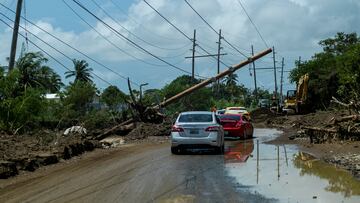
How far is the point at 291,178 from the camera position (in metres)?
14.0

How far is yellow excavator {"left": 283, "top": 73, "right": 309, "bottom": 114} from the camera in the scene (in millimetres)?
54125

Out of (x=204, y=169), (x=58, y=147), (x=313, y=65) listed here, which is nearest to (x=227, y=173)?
(x=204, y=169)

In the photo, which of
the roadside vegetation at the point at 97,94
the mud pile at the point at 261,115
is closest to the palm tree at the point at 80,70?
the roadside vegetation at the point at 97,94

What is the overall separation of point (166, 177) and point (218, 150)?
7801mm

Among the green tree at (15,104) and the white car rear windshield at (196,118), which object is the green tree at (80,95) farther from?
the white car rear windshield at (196,118)

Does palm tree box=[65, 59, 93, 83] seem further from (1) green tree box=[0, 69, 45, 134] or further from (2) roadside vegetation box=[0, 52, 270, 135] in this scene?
(1) green tree box=[0, 69, 45, 134]

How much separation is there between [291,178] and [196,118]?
27.7ft

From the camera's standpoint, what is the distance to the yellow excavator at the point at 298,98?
5412 centimetres

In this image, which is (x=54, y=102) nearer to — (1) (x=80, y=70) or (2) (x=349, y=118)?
(2) (x=349, y=118)

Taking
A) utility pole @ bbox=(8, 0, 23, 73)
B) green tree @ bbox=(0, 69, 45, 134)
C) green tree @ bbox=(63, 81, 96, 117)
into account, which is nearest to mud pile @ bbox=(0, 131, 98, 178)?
green tree @ bbox=(0, 69, 45, 134)

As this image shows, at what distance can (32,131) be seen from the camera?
28.2 metres

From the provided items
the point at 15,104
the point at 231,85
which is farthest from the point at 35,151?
the point at 231,85

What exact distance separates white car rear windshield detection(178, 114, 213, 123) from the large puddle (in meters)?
1.86

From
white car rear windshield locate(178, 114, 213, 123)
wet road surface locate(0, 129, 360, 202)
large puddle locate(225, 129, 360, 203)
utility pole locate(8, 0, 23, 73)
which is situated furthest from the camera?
utility pole locate(8, 0, 23, 73)
